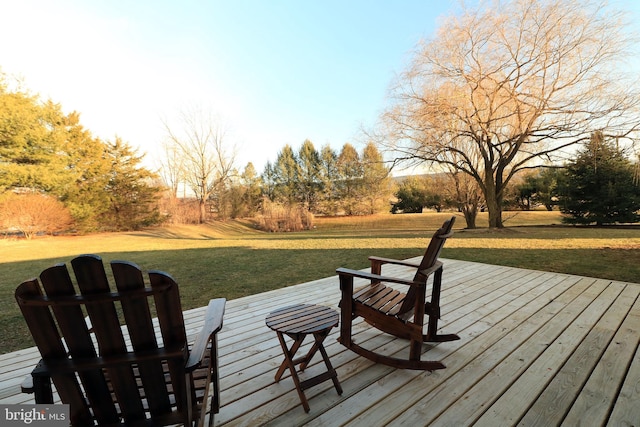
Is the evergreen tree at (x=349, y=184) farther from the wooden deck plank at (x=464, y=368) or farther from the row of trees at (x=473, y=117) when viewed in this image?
the wooden deck plank at (x=464, y=368)

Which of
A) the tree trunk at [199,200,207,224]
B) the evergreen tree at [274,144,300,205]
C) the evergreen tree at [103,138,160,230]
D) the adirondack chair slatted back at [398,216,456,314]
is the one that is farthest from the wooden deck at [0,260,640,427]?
the evergreen tree at [274,144,300,205]

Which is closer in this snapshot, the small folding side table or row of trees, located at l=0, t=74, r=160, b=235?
the small folding side table

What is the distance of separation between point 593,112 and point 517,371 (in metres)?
11.4

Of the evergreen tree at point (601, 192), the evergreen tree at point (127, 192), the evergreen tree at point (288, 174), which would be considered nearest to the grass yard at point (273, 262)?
the evergreen tree at point (127, 192)

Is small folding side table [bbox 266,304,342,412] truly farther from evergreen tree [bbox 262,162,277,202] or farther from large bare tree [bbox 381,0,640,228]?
evergreen tree [bbox 262,162,277,202]

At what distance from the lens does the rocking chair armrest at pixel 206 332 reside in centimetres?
99

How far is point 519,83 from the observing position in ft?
31.5

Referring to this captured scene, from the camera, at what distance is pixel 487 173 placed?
11.0 meters

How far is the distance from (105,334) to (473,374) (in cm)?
207

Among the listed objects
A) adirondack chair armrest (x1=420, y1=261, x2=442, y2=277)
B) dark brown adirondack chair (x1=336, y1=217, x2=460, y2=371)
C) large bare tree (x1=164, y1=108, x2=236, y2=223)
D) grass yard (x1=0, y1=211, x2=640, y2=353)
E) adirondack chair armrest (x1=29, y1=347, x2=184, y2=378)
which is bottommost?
grass yard (x1=0, y1=211, x2=640, y2=353)

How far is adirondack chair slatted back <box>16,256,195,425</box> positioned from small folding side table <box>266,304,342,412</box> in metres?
0.61

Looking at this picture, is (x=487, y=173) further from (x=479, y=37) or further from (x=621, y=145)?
(x=479, y=37)

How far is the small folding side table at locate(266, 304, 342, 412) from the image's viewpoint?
1.54 m

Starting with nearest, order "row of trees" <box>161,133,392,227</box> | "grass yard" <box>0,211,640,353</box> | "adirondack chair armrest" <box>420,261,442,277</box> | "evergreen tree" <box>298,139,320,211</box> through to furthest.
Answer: "adirondack chair armrest" <box>420,261,442,277</box>
"grass yard" <box>0,211,640,353</box>
"row of trees" <box>161,133,392,227</box>
"evergreen tree" <box>298,139,320,211</box>
